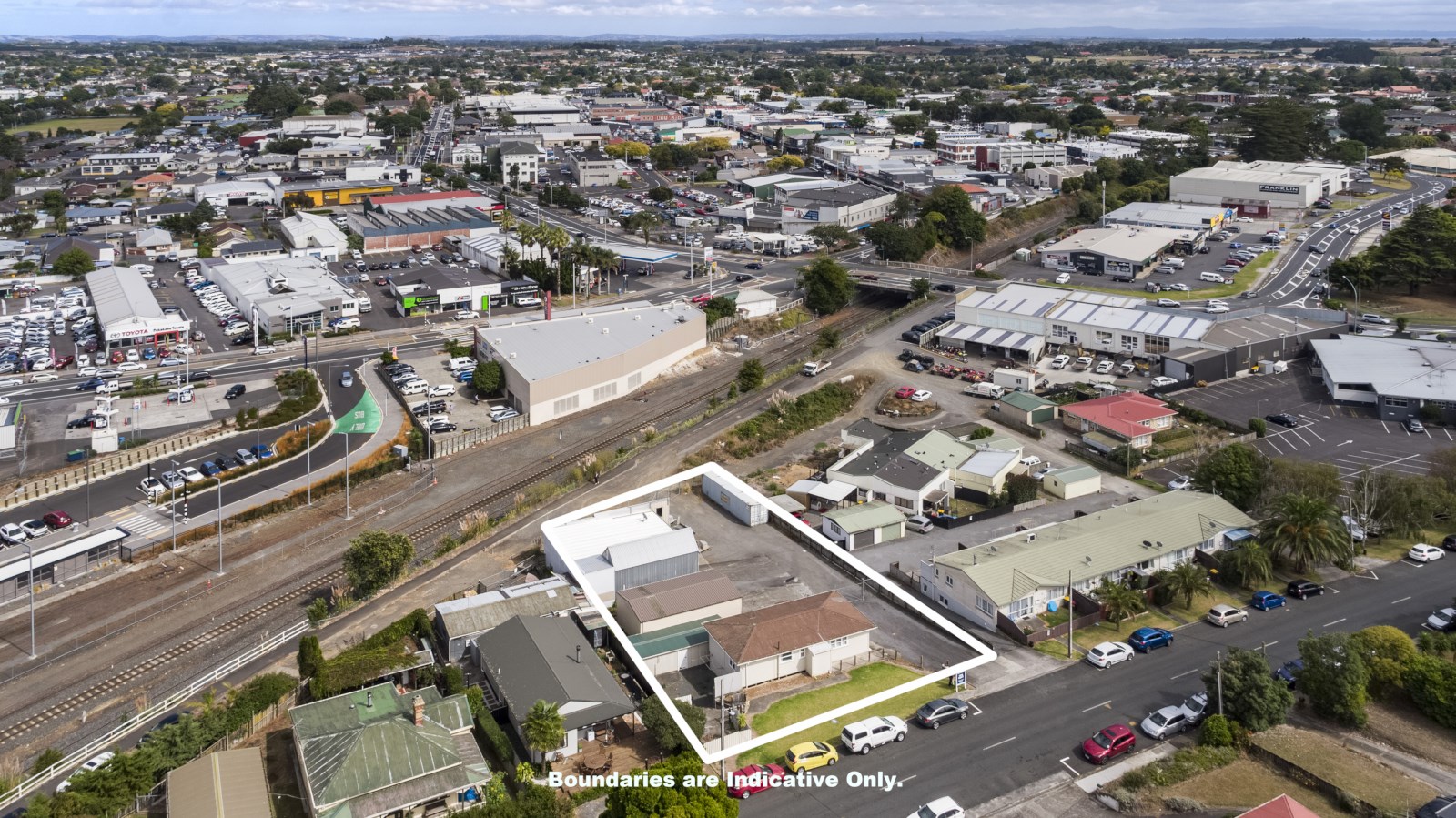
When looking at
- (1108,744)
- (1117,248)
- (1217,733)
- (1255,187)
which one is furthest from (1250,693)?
(1255,187)

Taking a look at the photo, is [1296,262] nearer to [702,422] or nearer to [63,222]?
[702,422]

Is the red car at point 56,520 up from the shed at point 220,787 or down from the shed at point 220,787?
down

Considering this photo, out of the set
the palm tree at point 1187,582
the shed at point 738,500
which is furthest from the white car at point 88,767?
the palm tree at point 1187,582

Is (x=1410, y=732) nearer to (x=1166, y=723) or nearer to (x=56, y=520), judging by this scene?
(x=1166, y=723)

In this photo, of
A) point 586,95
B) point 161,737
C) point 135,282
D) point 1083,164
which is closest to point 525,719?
point 161,737

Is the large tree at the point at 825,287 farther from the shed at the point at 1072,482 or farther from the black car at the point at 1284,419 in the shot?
the shed at the point at 1072,482

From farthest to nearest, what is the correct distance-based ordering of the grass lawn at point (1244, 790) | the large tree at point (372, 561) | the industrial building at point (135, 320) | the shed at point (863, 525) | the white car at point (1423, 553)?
1. the industrial building at point (135, 320)
2. the shed at point (863, 525)
3. the white car at point (1423, 553)
4. the large tree at point (372, 561)
5. the grass lawn at point (1244, 790)
